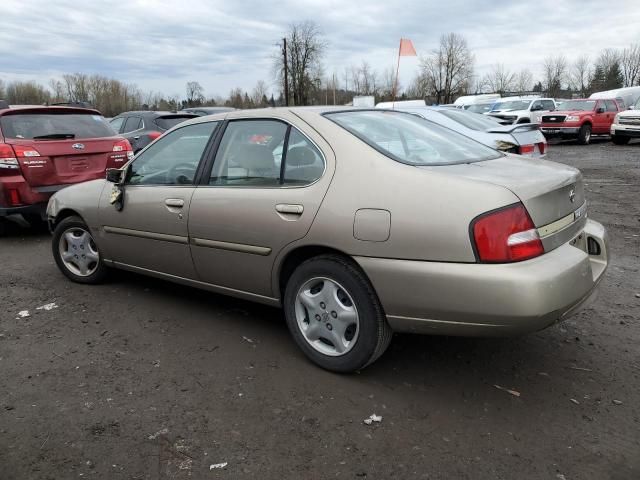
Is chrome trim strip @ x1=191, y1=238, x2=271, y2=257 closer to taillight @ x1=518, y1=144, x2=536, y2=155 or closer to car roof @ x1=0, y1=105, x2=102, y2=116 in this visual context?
car roof @ x1=0, y1=105, x2=102, y2=116

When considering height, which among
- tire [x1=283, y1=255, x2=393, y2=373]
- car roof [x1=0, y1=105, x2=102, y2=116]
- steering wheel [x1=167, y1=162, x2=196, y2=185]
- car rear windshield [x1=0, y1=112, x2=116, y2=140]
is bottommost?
tire [x1=283, y1=255, x2=393, y2=373]

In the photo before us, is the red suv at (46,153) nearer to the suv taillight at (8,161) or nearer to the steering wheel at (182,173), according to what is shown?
the suv taillight at (8,161)

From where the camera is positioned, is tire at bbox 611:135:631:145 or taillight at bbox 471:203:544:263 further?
tire at bbox 611:135:631:145

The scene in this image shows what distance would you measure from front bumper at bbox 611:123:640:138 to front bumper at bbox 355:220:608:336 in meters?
19.2

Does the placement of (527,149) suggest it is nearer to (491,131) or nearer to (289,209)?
(491,131)

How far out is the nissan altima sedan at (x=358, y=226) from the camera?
2520 millimetres

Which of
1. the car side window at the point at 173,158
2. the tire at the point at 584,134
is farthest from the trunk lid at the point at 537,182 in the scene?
the tire at the point at 584,134

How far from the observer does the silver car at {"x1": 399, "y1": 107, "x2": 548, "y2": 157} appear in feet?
26.8

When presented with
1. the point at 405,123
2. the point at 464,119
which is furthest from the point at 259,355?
the point at 464,119

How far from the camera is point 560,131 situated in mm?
20766

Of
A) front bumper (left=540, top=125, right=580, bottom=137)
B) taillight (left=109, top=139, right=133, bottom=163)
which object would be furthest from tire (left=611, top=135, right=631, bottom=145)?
taillight (left=109, top=139, right=133, bottom=163)

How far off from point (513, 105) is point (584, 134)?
3.75 metres

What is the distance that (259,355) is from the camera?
11.1 ft

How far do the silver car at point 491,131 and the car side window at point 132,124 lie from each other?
5.81m
